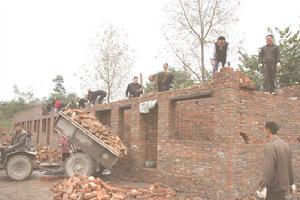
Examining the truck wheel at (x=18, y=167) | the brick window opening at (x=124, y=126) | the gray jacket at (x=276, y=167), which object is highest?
the brick window opening at (x=124, y=126)

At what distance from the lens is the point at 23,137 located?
473 inches

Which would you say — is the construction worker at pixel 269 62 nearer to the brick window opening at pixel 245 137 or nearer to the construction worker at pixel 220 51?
the construction worker at pixel 220 51

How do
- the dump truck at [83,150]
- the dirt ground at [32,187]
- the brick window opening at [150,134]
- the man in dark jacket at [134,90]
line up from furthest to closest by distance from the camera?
1. the man in dark jacket at [134,90]
2. the brick window opening at [150,134]
3. the dump truck at [83,150]
4. the dirt ground at [32,187]

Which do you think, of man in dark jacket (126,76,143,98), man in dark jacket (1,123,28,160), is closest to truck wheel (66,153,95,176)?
man in dark jacket (1,123,28,160)

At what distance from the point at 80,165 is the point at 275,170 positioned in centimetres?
738

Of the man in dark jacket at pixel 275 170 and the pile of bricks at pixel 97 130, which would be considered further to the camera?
the pile of bricks at pixel 97 130

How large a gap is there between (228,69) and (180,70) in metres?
17.2

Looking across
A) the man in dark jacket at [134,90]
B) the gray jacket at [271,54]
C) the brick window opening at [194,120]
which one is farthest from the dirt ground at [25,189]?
the gray jacket at [271,54]

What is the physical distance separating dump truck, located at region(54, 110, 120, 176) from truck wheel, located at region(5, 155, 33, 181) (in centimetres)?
146

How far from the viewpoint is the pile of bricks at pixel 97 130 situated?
1140cm

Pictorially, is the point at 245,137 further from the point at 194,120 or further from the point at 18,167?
the point at 18,167

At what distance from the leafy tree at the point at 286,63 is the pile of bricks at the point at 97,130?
9.17m

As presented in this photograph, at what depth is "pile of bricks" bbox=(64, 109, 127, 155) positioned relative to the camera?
1140 cm

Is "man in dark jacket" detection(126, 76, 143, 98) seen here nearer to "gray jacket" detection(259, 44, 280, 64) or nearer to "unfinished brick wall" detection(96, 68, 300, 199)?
"unfinished brick wall" detection(96, 68, 300, 199)
